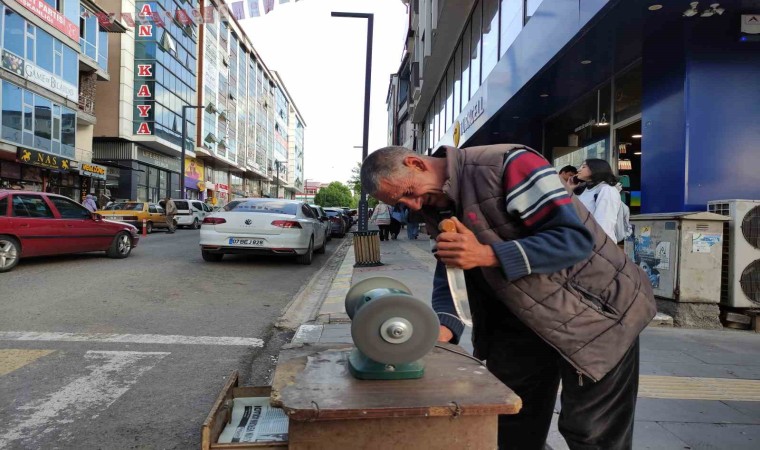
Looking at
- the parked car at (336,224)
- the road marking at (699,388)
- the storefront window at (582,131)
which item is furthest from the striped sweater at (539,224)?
the parked car at (336,224)

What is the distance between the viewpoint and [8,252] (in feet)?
26.8

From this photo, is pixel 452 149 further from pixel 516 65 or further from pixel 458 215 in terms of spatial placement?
pixel 516 65

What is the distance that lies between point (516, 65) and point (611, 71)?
1575 mm

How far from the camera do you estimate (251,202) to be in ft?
34.3

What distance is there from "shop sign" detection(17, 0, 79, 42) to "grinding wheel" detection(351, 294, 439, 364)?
86.9 feet

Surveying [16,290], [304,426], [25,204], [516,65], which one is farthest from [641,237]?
[25,204]

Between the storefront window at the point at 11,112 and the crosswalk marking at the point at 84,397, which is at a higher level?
the storefront window at the point at 11,112

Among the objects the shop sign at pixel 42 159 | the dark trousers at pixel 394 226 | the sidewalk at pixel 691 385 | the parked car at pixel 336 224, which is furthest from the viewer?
the parked car at pixel 336 224

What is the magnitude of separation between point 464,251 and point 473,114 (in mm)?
11042

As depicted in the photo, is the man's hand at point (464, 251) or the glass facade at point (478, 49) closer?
the man's hand at point (464, 251)

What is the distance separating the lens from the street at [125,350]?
2797 mm

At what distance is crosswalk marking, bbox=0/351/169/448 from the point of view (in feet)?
8.90

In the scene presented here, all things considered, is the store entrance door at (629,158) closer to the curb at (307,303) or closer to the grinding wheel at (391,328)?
the curb at (307,303)

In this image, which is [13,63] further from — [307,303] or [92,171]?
[307,303]
